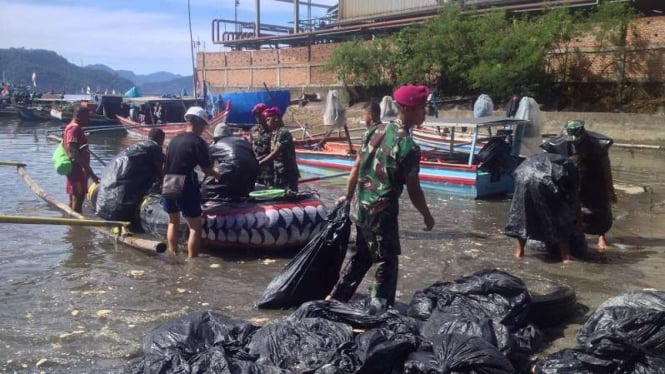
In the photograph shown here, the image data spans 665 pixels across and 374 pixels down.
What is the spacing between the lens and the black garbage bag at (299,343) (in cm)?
343

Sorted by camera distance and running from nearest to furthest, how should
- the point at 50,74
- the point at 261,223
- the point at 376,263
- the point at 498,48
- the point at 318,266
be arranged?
the point at 376,263 → the point at 318,266 → the point at 261,223 → the point at 498,48 → the point at 50,74

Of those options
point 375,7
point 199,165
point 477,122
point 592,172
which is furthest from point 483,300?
point 375,7

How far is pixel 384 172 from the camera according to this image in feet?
14.0

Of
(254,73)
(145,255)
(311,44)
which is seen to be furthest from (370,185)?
(254,73)

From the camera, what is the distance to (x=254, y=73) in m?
42.6

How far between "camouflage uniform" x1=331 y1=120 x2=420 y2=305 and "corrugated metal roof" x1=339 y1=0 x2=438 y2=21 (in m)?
30.2

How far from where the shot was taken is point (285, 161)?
809cm

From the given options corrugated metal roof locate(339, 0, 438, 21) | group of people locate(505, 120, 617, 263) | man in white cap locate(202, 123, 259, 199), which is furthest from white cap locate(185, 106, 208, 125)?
corrugated metal roof locate(339, 0, 438, 21)

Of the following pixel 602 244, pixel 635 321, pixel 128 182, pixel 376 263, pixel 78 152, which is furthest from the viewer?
pixel 78 152

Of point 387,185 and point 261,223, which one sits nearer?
point 387,185

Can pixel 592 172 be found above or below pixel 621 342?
above

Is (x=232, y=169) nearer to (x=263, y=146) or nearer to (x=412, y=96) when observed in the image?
(x=263, y=146)

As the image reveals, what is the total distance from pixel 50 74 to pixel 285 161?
165 m

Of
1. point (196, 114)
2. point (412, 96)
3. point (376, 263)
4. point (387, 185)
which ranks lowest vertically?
point (376, 263)
